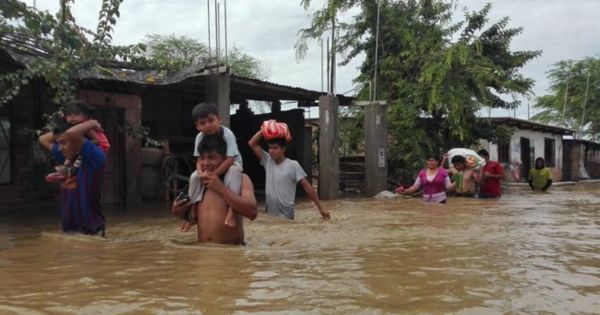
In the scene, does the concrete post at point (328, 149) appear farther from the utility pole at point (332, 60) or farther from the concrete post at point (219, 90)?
the concrete post at point (219, 90)

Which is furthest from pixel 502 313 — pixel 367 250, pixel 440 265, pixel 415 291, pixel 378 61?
pixel 378 61

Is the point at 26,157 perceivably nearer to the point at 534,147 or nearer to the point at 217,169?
the point at 217,169

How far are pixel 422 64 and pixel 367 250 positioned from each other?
12.1 m

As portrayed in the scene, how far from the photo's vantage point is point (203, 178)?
3924mm

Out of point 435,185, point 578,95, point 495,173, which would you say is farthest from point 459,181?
point 578,95

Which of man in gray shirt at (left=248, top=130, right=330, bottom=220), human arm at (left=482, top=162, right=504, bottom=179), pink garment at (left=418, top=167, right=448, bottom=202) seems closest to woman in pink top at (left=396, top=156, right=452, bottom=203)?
pink garment at (left=418, top=167, right=448, bottom=202)

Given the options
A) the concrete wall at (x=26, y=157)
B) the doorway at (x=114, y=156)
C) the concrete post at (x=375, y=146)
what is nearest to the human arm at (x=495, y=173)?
the concrete post at (x=375, y=146)

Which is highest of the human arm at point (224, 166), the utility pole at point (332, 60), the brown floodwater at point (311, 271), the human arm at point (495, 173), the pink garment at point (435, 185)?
the utility pole at point (332, 60)

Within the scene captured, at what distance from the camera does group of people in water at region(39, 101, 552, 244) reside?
410 cm

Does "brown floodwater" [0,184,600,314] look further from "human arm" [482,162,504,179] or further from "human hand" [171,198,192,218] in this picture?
"human arm" [482,162,504,179]

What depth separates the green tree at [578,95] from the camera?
30.6 m

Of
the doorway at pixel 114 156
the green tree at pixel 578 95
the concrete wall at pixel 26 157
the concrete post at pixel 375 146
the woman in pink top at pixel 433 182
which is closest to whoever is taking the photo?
the woman in pink top at pixel 433 182

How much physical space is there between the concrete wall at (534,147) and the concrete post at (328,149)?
10.9m

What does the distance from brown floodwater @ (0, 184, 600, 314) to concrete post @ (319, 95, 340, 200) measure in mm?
6828
